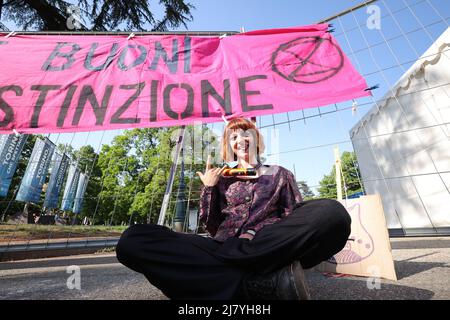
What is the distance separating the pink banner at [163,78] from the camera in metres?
2.35

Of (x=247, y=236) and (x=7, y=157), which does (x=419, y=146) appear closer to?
(x=247, y=236)

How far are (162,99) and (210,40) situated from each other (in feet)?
3.58

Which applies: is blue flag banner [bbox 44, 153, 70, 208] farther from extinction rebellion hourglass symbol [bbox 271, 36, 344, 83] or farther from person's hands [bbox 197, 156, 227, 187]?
person's hands [bbox 197, 156, 227, 187]

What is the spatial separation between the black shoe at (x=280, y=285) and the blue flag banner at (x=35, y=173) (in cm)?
1001

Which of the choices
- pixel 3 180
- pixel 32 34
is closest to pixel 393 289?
pixel 32 34

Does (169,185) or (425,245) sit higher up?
(169,185)

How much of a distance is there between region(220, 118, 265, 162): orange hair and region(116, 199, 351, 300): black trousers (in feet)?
2.57

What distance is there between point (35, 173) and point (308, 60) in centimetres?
988

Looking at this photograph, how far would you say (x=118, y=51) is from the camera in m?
2.87

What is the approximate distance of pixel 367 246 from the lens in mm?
2240

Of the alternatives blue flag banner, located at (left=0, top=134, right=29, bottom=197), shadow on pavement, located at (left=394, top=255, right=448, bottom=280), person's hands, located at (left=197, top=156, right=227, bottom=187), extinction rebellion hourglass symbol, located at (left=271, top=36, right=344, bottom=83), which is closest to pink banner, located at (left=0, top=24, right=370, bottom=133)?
extinction rebellion hourglass symbol, located at (left=271, top=36, right=344, bottom=83)

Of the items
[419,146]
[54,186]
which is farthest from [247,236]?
[54,186]

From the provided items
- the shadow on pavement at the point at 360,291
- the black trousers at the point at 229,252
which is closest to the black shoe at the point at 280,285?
the black trousers at the point at 229,252


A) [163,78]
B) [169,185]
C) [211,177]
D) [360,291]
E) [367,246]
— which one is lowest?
[360,291]
